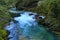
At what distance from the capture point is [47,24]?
37000 mm

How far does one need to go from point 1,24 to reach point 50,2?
11.3 meters

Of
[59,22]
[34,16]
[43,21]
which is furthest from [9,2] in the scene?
[59,22]

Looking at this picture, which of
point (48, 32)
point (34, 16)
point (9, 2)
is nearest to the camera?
point (48, 32)

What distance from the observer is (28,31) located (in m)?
33.9

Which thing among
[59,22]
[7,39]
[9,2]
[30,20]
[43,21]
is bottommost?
[7,39]

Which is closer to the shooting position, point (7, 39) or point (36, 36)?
point (7, 39)

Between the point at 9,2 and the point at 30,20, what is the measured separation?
33.9 metres

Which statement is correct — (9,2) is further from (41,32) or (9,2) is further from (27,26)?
(41,32)

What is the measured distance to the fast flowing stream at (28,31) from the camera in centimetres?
2951

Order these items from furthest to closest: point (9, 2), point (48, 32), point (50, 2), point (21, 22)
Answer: point (9, 2) < point (21, 22) < point (50, 2) < point (48, 32)

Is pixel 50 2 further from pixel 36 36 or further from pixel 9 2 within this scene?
pixel 9 2

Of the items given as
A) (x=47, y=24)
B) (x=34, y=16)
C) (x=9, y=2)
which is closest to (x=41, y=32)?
(x=47, y=24)

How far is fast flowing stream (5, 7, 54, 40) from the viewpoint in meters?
29.5

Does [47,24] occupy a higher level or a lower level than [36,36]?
higher
